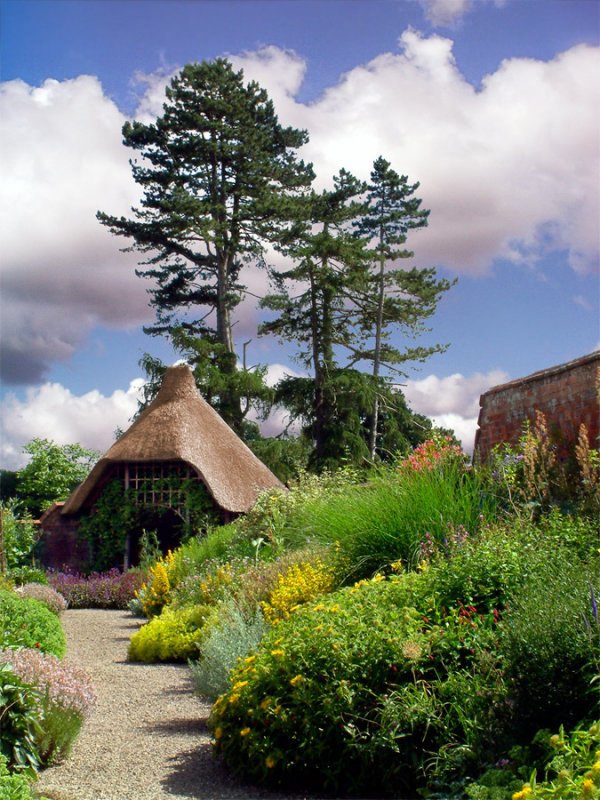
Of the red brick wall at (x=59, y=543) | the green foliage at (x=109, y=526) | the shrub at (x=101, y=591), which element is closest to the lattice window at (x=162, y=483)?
the green foliage at (x=109, y=526)

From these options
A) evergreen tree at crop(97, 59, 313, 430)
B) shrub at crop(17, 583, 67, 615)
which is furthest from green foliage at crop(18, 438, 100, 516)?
shrub at crop(17, 583, 67, 615)

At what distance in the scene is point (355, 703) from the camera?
4.36m

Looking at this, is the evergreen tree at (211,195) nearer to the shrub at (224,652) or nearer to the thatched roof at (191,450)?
the thatched roof at (191,450)

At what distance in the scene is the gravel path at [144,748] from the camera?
4449 millimetres

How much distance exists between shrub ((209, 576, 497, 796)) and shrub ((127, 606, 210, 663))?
3.64 metres

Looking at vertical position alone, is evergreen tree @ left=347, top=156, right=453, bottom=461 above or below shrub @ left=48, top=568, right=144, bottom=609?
above

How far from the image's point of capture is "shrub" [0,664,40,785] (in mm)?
4512

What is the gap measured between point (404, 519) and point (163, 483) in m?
12.2

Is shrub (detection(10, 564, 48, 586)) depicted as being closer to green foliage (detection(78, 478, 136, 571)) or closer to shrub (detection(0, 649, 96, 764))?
green foliage (detection(78, 478, 136, 571))

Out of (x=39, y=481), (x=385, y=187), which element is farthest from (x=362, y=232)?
(x=39, y=481)

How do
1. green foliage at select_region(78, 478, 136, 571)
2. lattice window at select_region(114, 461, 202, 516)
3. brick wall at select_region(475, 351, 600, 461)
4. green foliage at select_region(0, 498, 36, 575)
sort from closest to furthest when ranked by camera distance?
1. brick wall at select_region(475, 351, 600, 461)
2. green foliage at select_region(0, 498, 36, 575)
3. lattice window at select_region(114, 461, 202, 516)
4. green foliage at select_region(78, 478, 136, 571)

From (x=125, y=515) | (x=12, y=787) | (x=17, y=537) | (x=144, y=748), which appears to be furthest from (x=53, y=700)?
(x=17, y=537)

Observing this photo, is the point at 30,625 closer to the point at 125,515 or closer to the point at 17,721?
the point at 17,721

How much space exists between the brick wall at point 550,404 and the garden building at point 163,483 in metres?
8.52
